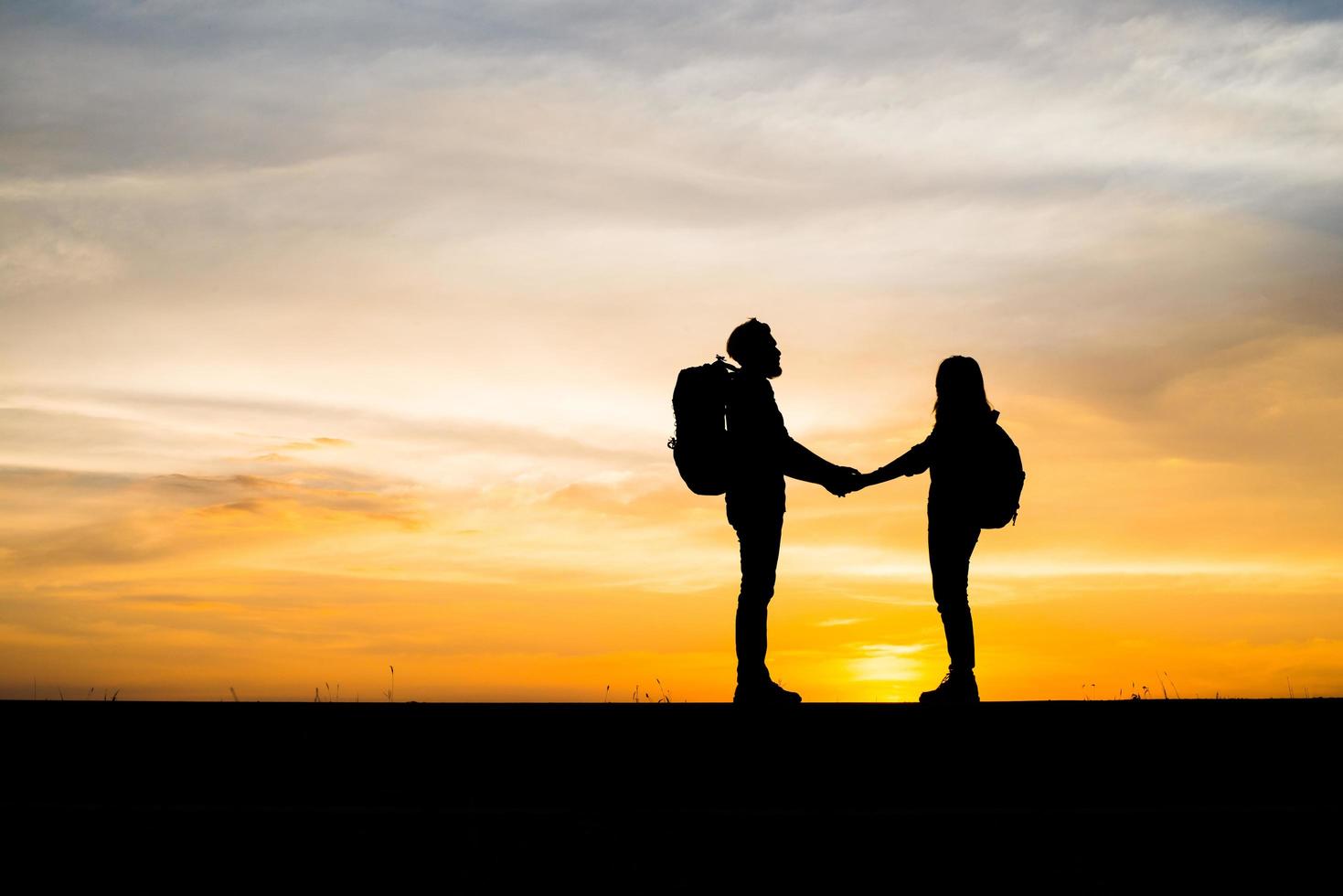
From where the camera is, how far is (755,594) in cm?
906

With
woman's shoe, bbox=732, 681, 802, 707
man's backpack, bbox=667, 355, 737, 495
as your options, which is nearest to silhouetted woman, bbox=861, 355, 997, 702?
woman's shoe, bbox=732, 681, 802, 707

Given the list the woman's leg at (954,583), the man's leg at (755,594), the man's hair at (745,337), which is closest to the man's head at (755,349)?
the man's hair at (745,337)

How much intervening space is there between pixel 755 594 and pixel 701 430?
3.94 feet

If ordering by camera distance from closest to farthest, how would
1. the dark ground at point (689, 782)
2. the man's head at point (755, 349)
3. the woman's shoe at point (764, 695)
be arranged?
the dark ground at point (689, 782)
the woman's shoe at point (764, 695)
the man's head at point (755, 349)

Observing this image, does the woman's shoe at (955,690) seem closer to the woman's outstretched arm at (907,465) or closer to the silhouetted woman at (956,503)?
the silhouetted woman at (956,503)

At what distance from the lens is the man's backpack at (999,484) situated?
9.25m

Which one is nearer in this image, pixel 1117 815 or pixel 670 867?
pixel 670 867

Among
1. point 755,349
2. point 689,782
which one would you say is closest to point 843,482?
point 755,349

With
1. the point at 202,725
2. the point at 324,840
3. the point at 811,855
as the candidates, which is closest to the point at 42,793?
the point at 202,725

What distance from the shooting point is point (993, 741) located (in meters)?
6.89

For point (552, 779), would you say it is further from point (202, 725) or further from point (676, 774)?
point (202, 725)

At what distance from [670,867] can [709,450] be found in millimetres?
4585

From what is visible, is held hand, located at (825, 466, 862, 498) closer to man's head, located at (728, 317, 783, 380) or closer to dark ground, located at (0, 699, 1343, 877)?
man's head, located at (728, 317, 783, 380)

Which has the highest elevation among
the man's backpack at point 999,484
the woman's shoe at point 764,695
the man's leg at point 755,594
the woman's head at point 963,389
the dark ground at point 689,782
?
the woman's head at point 963,389
